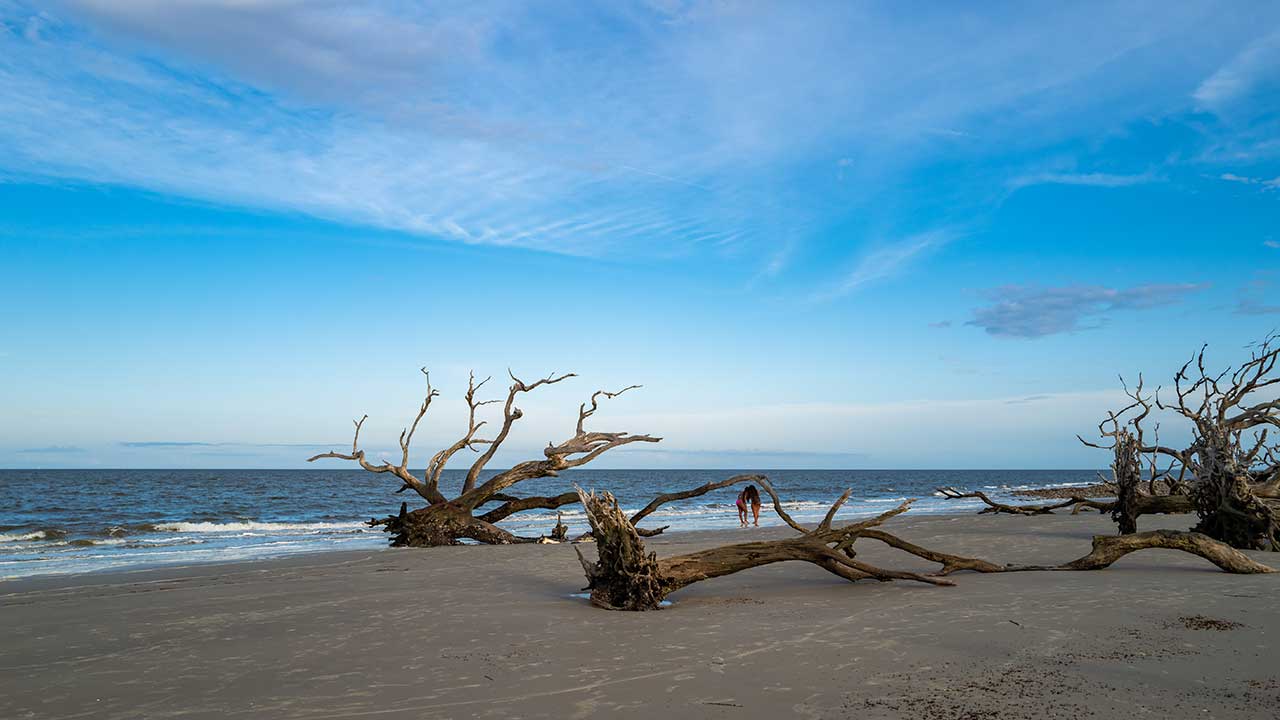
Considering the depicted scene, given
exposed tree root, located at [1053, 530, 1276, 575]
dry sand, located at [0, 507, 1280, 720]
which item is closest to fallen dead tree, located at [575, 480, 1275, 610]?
exposed tree root, located at [1053, 530, 1276, 575]

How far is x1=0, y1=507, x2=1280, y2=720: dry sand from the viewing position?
15.9 feet

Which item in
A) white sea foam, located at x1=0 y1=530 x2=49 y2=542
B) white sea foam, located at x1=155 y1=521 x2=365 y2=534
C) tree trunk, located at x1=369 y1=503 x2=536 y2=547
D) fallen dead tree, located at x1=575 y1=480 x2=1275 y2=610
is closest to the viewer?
fallen dead tree, located at x1=575 y1=480 x2=1275 y2=610

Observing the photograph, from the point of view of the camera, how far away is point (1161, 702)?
4590 millimetres

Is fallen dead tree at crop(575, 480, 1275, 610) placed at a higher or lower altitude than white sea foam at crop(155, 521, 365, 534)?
higher

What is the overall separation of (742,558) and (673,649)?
2531mm

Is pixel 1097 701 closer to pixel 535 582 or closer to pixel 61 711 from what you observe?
pixel 61 711

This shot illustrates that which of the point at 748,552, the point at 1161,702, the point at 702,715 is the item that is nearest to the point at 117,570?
the point at 748,552

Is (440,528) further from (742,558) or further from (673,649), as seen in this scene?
(673,649)

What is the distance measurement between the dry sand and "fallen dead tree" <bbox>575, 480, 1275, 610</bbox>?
9.2 inches

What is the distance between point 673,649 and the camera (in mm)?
6207

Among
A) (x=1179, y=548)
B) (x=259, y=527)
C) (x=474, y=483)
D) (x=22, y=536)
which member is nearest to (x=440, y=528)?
(x=474, y=483)

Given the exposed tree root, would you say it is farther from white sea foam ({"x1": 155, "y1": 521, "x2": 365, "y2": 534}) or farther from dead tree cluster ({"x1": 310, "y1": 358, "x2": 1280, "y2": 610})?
white sea foam ({"x1": 155, "y1": 521, "x2": 365, "y2": 534})

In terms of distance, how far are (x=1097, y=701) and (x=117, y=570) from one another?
13907 millimetres

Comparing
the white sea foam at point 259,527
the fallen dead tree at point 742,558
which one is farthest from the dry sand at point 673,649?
the white sea foam at point 259,527
